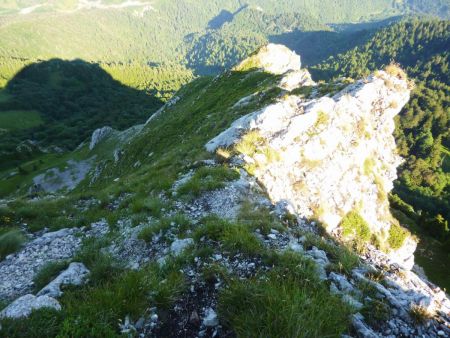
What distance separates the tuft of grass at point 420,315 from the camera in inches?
265

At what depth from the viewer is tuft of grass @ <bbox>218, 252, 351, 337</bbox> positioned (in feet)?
17.1

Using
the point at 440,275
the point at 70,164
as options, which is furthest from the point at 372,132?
the point at 70,164

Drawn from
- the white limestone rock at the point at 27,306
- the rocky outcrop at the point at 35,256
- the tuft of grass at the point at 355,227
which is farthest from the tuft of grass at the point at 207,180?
the tuft of grass at the point at 355,227

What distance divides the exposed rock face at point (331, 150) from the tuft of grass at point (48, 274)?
30.1 feet

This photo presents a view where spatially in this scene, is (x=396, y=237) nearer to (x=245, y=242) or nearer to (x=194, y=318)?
(x=245, y=242)

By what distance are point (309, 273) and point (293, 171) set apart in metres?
15.3

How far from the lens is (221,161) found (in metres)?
17.4

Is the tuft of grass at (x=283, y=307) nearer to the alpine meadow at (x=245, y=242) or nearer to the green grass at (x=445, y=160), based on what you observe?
the alpine meadow at (x=245, y=242)

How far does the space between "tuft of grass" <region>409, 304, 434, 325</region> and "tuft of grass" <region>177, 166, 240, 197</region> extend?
8.83 m

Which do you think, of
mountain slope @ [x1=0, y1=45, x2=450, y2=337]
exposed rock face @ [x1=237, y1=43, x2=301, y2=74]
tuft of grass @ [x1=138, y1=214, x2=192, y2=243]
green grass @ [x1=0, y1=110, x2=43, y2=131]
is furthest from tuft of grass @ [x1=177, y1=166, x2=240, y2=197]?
green grass @ [x1=0, y1=110, x2=43, y2=131]

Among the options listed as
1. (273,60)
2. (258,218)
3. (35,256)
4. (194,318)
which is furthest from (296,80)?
(194,318)

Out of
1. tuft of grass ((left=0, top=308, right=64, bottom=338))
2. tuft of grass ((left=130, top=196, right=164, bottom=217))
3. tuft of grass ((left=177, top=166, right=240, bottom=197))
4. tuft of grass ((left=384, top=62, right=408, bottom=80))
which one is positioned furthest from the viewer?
tuft of grass ((left=384, top=62, right=408, bottom=80))

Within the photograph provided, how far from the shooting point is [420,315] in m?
6.75

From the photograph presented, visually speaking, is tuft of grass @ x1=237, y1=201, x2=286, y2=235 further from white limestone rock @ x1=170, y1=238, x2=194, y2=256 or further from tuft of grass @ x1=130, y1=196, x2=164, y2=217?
tuft of grass @ x1=130, y1=196, x2=164, y2=217
